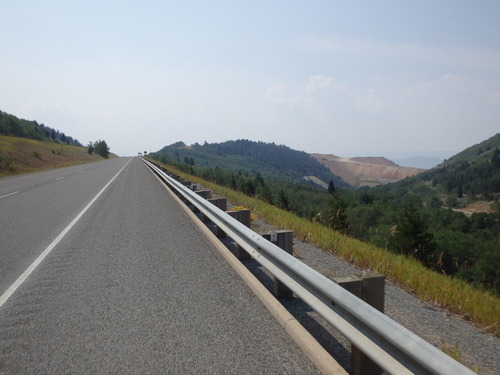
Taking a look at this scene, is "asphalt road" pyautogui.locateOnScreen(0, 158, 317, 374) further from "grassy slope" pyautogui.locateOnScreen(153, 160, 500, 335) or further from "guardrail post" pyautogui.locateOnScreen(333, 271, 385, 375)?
"grassy slope" pyautogui.locateOnScreen(153, 160, 500, 335)

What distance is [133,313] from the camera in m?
3.90

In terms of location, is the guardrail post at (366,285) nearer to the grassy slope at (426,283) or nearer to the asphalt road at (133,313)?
the asphalt road at (133,313)

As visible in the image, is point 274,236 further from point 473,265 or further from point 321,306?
point 473,265

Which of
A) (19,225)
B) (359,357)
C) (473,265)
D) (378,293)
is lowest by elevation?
(473,265)

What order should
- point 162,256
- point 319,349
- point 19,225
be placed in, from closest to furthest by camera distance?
1. point 319,349
2. point 162,256
3. point 19,225

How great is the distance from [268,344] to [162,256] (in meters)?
3.43

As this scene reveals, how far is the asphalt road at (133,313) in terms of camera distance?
2963mm

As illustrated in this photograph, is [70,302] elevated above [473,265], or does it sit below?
above

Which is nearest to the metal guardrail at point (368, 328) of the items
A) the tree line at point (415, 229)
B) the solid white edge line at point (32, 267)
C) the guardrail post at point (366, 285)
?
the guardrail post at point (366, 285)

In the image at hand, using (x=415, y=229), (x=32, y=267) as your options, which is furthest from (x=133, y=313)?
(x=415, y=229)

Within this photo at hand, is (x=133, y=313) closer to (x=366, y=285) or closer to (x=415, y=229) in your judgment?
(x=366, y=285)

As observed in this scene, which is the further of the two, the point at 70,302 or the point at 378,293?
the point at 70,302

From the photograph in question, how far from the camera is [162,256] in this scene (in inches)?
244

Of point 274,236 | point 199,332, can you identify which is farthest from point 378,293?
point 274,236
